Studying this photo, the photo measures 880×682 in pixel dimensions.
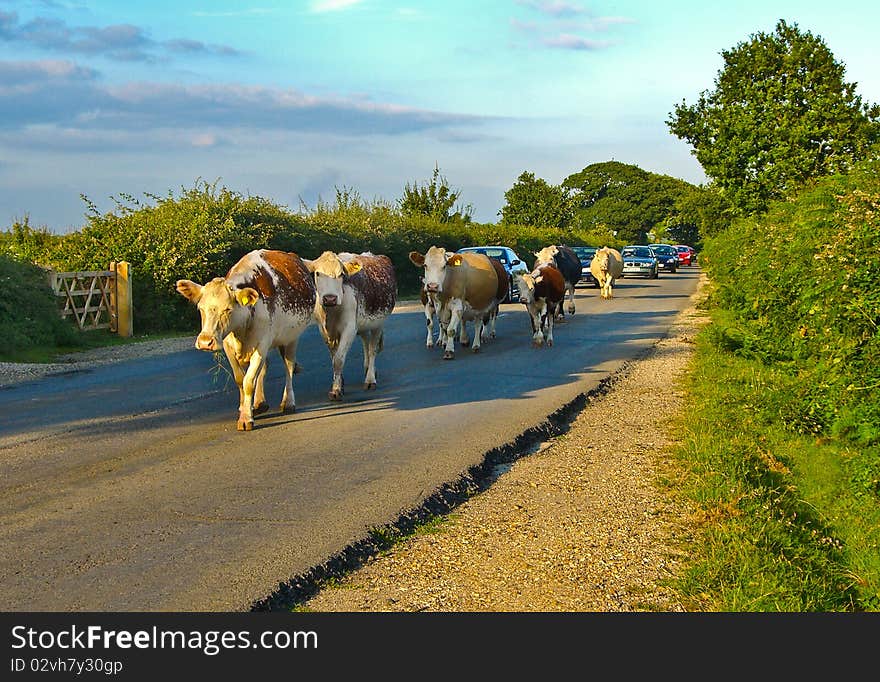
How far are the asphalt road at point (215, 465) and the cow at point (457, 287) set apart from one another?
108cm

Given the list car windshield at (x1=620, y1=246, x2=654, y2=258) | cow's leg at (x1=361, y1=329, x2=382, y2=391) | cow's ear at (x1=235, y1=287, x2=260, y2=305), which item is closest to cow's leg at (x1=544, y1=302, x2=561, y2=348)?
cow's leg at (x1=361, y1=329, x2=382, y2=391)

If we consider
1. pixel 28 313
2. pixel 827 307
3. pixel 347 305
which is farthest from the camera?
pixel 28 313

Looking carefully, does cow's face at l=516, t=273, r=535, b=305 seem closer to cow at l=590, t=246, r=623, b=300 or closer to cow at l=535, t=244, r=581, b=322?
cow at l=535, t=244, r=581, b=322

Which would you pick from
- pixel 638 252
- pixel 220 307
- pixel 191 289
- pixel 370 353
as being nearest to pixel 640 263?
pixel 638 252

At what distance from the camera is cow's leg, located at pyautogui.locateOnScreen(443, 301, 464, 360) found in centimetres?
1767

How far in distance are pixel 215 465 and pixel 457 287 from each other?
1005 cm

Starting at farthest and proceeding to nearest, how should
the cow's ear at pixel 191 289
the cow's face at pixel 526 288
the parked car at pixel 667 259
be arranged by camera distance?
the parked car at pixel 667 259, the cow's face at pixel 526 288, the cow's ear at pixel 191 289

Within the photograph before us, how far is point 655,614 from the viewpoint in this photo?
211 inches

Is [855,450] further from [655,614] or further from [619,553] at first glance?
[655,614]

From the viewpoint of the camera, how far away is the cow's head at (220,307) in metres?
11.0

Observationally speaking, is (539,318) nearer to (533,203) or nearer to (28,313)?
(28,313)

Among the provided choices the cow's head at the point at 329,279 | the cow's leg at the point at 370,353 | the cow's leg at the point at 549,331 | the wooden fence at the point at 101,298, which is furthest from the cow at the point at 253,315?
the wooden fence at the point at 101,298

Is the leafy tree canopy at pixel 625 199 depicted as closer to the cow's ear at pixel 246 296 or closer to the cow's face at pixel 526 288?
the cow's face at pixel 526 288

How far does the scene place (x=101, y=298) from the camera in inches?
937
